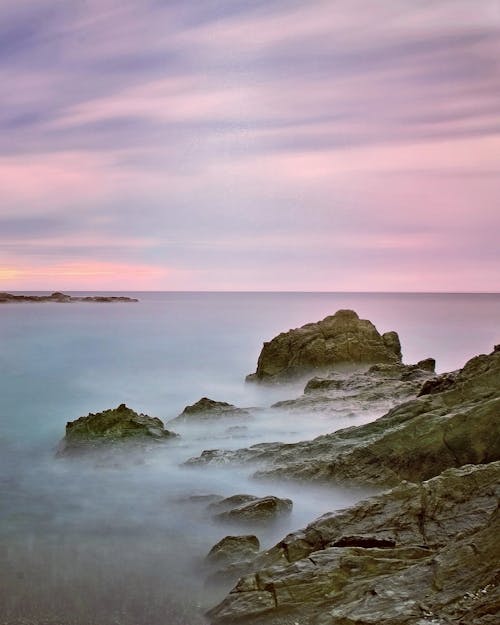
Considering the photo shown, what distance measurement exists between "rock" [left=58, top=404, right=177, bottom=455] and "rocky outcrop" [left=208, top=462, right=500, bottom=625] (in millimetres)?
11881

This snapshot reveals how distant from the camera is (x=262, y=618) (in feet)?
31.2

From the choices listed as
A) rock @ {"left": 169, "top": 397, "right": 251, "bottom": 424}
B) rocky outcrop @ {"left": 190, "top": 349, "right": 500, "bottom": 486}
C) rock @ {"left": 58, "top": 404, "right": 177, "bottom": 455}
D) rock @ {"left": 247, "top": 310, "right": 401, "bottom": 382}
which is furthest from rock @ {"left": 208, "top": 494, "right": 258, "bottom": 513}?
rock @ {"left": 247, "top": 310, "right": 401, "bottom": 382}

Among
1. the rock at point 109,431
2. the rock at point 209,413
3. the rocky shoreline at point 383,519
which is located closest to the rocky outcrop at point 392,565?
the rocky shoreline at point 383,519

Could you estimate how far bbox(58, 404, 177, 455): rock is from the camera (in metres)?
22.9

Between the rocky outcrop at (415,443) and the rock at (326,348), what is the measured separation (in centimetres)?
1642

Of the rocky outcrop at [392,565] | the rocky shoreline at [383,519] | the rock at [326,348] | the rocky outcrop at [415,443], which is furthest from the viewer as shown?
the rock at [326,348]

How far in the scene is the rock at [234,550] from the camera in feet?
41.5

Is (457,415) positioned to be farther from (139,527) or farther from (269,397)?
(269,397)

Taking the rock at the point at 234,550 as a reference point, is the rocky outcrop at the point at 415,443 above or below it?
above

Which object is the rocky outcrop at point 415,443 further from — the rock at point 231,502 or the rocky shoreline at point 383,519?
the rock at point 231,502

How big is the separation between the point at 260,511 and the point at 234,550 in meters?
2.23

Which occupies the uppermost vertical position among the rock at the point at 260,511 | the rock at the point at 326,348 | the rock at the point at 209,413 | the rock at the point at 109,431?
the rock at the point at 326,348

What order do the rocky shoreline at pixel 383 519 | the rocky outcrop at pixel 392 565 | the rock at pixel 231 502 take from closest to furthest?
the rocky outcrop at pixel 392 565 < the rocky shoreline at pixel 383 519 < the rock at pixel 231 502

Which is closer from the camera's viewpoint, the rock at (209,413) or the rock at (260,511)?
the rock at (260,511)
